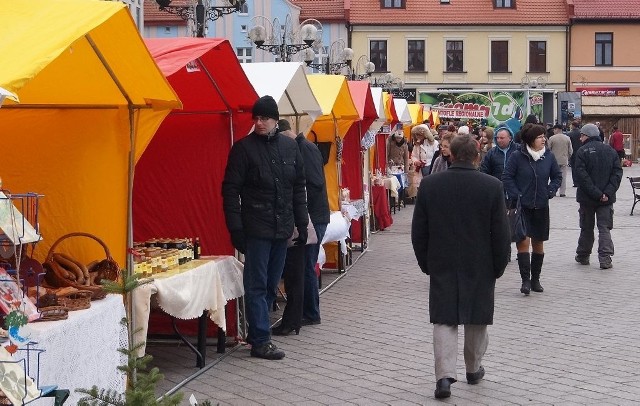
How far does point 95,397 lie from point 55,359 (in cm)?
163

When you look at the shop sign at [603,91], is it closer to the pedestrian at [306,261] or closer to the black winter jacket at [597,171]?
the black winter jacket at [597,171]

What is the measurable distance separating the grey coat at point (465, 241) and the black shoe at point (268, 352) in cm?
174

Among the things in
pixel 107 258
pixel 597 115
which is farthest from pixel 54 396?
pixel 597 115

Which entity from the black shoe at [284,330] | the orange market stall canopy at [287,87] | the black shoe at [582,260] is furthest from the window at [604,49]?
the black shoe at [284,330]

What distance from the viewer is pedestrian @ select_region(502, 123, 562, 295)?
1216 cm

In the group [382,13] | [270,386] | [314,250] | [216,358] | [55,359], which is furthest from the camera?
[382,13]

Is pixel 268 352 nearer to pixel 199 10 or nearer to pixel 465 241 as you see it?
pixel 465 241

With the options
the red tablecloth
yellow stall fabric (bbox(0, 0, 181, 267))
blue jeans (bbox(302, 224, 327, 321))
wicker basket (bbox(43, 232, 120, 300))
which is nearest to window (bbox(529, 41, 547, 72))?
the red tablecloth

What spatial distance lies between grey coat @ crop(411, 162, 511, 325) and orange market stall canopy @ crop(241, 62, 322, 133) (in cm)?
320

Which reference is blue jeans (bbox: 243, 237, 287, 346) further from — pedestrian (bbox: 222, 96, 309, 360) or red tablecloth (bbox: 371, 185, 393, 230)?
red tablecloth (bbox: 371, 185, 393, 230)

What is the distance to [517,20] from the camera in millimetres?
63906

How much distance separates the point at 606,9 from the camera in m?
64.6

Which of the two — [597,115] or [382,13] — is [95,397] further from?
[382,13]

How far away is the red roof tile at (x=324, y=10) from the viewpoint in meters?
62.9
